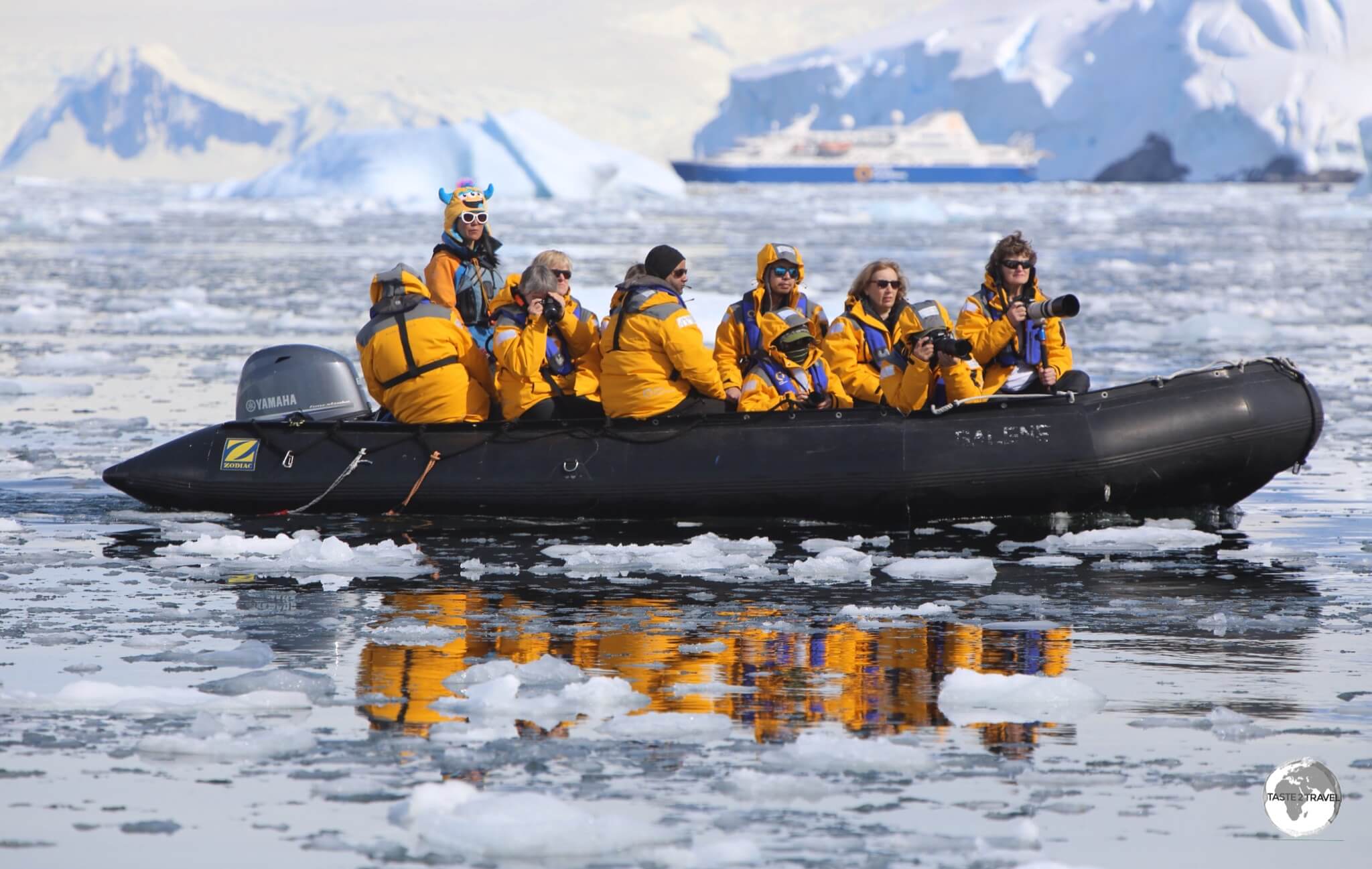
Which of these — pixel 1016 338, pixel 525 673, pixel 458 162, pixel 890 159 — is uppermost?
pixel 890 159

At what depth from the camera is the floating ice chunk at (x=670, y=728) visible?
4.39 m

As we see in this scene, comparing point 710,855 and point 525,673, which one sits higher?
point 525,673

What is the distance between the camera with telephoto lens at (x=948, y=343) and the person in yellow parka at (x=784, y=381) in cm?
59

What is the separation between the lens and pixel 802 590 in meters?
6.30

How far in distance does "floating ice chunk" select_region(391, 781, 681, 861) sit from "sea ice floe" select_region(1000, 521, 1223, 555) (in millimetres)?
3715

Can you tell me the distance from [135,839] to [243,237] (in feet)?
107

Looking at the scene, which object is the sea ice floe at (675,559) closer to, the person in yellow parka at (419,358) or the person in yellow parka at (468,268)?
the person in yellow parka at (419,358)

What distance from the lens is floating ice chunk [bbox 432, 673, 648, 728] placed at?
459cm

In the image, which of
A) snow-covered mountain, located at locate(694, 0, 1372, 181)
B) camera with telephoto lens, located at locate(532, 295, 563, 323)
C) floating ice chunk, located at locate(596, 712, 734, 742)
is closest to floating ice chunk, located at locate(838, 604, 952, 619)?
floating ice chunk, located at locate(596, 712, 734, 742)

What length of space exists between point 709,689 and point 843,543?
2.55 meters

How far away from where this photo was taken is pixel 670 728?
4434 millimetres

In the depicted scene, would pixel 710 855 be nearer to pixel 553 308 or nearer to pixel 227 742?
pixel 227 742

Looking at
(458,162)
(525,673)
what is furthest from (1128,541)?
(458,162)

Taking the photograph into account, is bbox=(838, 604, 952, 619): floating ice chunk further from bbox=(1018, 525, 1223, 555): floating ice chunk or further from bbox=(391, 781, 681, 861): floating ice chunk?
bbox=(391, 781, 681, 861): floating ice chunk
